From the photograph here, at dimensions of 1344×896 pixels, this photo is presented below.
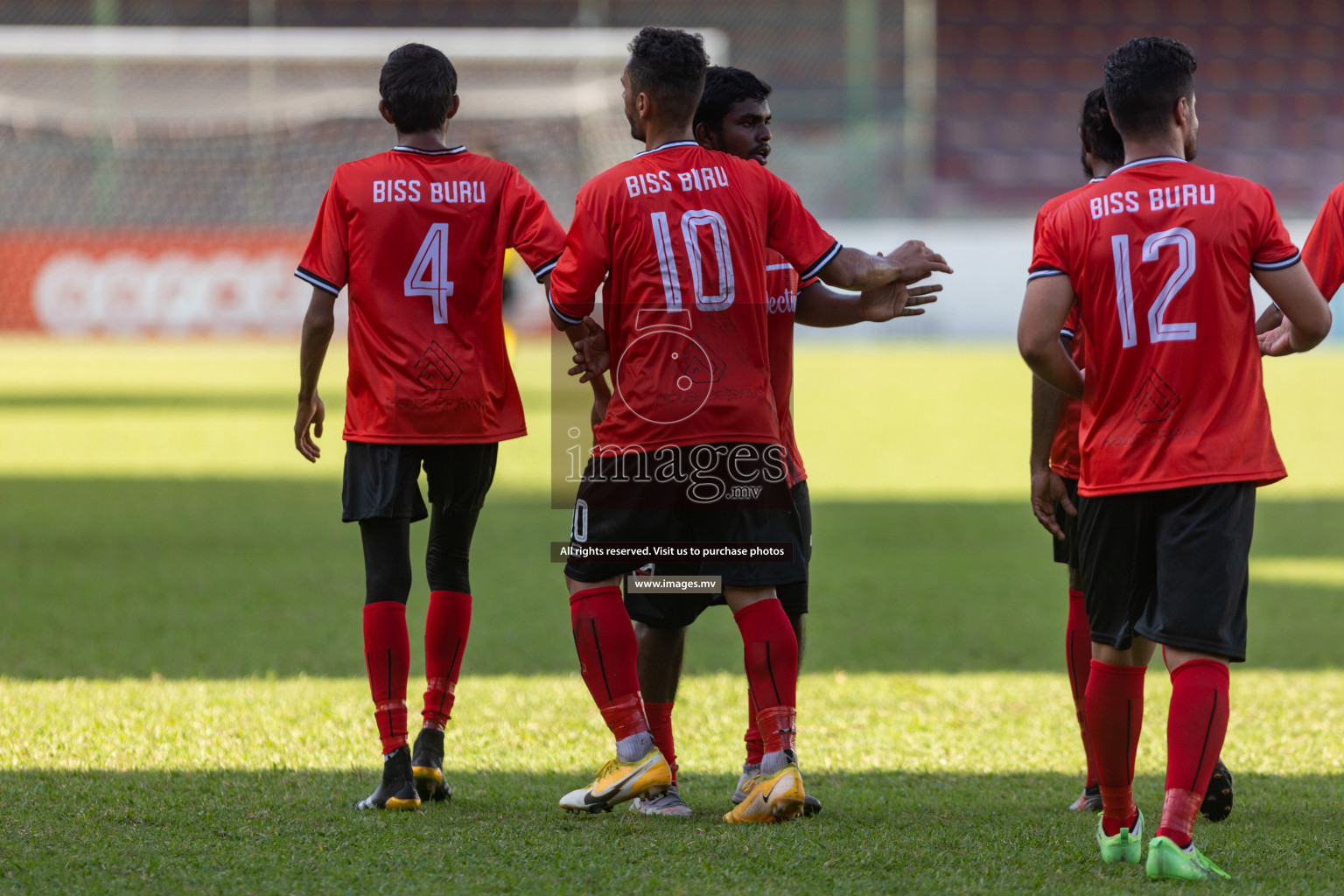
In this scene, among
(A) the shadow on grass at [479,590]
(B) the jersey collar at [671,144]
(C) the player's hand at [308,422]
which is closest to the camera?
(B) the jersey collar at [671,144]

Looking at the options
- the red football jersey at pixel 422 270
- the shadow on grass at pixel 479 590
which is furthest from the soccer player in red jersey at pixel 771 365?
the shadow on grass at pixel 479 590

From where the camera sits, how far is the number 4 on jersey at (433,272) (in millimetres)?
3920

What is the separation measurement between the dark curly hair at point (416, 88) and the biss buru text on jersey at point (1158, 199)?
5.64 feet

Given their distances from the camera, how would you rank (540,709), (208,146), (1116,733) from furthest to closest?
(208,146) → (540,709) → (1116,733)

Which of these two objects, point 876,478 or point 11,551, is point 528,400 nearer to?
point 876,478

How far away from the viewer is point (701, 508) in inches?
147

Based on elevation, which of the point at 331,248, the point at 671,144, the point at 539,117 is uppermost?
the point at 539,117

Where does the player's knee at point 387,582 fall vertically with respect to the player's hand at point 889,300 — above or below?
below

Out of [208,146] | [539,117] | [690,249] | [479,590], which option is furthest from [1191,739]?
[208,146]

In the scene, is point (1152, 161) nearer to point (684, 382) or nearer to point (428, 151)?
point (684, 382)

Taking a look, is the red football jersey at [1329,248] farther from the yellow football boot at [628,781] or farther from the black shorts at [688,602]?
A: the yellow football boot at [628,781]

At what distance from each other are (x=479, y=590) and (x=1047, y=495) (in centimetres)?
489

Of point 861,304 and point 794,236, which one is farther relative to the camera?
point 861,304

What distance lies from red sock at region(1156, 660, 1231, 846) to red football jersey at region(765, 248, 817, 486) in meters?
1.21
